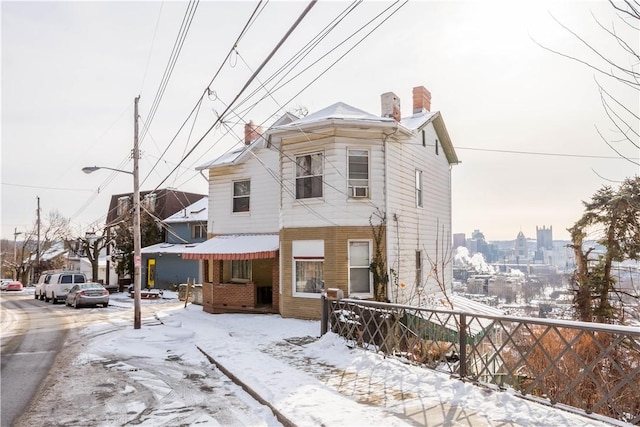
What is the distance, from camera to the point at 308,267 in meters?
15.5

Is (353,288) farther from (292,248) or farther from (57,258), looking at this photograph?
(57,258)

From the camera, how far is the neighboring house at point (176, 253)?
33.5 m

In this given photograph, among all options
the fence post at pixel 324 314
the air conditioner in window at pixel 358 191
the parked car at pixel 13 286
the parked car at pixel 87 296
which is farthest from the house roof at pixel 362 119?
the parked car at pixel 13 286

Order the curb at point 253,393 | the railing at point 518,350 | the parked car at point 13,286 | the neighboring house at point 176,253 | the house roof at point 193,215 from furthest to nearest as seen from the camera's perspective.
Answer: the parked car at point 13,286 < the house roof at point 193,215 < the neighboring house at point 176,253 < the curb at point 253,393 < the railing at point 518,350

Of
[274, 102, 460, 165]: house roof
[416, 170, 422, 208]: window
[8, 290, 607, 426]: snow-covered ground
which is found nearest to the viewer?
[8, 290, 607, 426]: snow-covered ground

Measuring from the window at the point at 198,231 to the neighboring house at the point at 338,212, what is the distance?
15.5m

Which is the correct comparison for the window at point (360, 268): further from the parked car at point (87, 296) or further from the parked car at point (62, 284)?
the parked car at point (62, 284)

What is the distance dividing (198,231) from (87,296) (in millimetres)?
11620

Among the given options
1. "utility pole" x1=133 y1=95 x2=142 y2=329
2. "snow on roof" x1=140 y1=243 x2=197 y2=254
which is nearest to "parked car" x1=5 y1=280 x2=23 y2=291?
"snow on roof" x1=140 y1=243 x2=197 y2=254

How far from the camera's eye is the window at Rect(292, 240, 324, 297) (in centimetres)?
1513

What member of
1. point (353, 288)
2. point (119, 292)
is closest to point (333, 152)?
point (353, 288)

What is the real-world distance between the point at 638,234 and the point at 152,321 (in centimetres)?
1805

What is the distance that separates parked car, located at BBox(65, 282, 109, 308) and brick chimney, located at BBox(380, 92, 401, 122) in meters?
18.9

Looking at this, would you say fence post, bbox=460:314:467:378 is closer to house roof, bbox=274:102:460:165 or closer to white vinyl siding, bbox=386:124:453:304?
white vinyl siding, bbox=386:124:453:304
